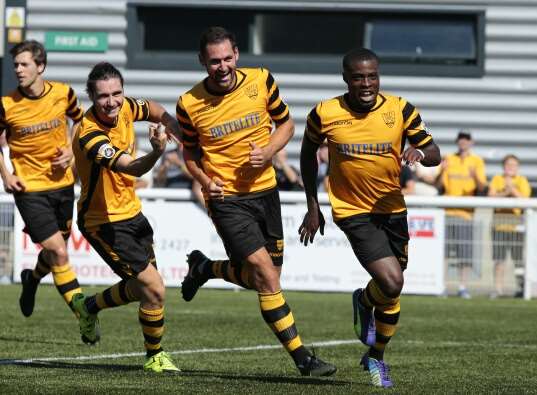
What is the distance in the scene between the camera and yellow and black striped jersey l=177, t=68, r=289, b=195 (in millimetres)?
9523

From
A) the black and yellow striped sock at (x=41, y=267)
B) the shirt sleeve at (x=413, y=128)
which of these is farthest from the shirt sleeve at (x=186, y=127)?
the black and yellow striped sock at (x=41, y=267)

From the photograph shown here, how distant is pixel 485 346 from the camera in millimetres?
11969

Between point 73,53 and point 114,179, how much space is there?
11664 mm

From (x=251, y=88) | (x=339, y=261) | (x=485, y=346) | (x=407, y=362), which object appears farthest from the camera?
(x=339, y=261)

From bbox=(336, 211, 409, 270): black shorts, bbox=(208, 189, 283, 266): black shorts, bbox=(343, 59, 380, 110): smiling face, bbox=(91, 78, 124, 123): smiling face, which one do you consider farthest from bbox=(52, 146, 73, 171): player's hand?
bbox=(343, 59, 380, 110): smiling face

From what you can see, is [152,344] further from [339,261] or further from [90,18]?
[90,18]

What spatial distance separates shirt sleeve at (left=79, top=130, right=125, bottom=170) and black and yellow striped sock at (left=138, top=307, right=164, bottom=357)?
3.84ft

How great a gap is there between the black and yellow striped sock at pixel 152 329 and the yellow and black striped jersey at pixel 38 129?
274 cm

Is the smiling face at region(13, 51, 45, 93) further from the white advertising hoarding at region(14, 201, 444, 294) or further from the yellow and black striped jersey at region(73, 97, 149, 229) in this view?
the white advertising hoarding at region(14, 201, 444, 294)

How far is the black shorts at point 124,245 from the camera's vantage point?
9.92 m

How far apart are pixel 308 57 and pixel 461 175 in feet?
12.5

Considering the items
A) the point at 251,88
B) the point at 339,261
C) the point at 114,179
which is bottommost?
the point at 339,261

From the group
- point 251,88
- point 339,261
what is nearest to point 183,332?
point 251,88

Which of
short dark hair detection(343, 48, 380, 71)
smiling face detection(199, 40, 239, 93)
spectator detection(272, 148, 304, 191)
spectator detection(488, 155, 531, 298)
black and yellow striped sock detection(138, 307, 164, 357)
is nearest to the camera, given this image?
short dark hair detection(343, 48, 380, 71)
